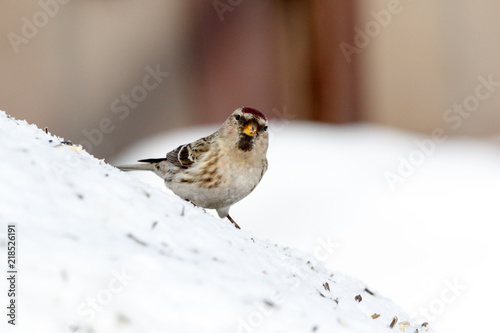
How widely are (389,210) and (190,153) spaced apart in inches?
117

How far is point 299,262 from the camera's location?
2926 mm

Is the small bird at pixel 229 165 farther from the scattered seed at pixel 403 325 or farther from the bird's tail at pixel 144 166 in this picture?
the scattered seed at pixel 403 325

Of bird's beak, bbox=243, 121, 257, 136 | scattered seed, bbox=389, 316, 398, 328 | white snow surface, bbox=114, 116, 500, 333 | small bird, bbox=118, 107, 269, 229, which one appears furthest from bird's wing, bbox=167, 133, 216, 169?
scattered seed, bbox=389, 316, 398, 328

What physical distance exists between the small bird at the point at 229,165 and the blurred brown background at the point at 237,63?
15.0ft

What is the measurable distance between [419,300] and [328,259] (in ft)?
2.53

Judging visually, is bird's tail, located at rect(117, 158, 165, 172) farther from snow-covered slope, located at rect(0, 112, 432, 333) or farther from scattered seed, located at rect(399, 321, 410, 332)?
scattered seed, located at rect(399, 321, 410, 332)

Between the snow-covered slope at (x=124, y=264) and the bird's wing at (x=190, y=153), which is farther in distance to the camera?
the bird's wing at (x=190, y=153)

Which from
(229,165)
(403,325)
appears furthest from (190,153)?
(403,325)

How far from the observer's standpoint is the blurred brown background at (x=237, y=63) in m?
7.62

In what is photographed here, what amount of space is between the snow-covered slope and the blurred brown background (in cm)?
560

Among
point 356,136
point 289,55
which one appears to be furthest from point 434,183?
point 289,55

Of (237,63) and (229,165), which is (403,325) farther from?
→ (237,63)

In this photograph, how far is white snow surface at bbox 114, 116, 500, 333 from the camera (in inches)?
189

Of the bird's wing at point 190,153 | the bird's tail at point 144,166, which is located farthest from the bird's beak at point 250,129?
the bird's tail at point 144,166
